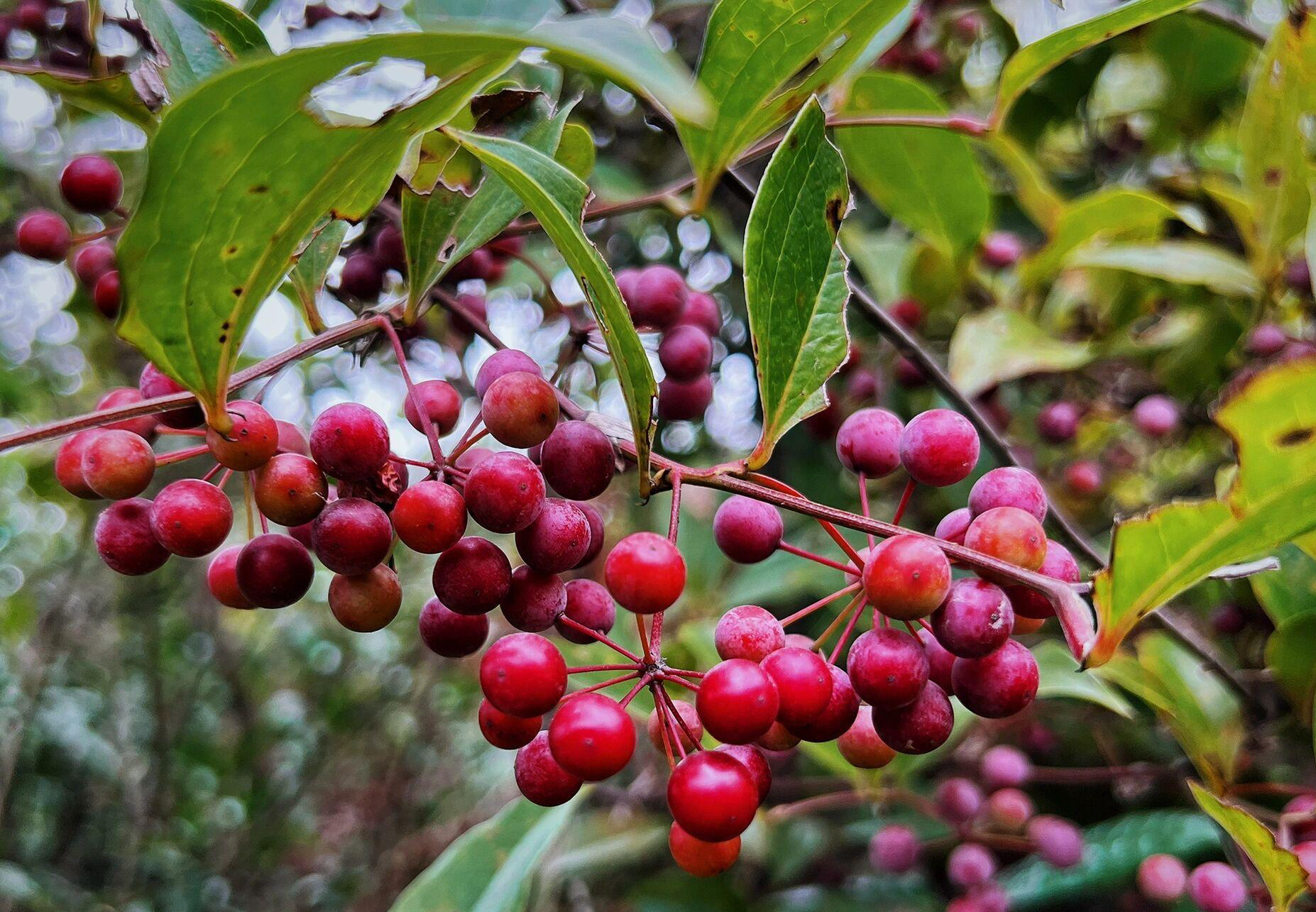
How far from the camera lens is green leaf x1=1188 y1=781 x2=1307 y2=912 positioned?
0.75 meters

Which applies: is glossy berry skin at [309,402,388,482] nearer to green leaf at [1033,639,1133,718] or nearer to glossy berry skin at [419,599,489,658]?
glossy berry skin at [419,599,489,658]

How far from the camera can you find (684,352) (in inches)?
37.4

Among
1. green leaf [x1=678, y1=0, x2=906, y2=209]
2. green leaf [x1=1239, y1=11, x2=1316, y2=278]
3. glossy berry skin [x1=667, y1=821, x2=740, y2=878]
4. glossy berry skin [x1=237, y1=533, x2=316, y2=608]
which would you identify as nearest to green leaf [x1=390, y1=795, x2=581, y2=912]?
glossy berry skin [x1=667, y1=821, x2=740, y2=878]

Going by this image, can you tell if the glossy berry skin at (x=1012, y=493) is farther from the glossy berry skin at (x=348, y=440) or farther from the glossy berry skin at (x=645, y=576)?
the glossy berry skin at (x=348, y=440)

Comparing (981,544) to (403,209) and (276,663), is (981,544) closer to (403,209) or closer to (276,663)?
(403,209)

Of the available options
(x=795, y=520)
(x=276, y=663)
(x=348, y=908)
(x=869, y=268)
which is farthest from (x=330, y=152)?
(x=276, y=663)

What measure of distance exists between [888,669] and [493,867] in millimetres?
900

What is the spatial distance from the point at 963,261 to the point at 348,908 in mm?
2825

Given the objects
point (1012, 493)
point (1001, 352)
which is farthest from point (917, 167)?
point (1012, 493)

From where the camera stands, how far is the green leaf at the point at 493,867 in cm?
116

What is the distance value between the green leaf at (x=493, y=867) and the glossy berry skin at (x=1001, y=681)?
0.74 metres

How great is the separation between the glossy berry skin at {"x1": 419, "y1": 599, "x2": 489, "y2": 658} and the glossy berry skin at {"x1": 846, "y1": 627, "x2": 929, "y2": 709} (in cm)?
28

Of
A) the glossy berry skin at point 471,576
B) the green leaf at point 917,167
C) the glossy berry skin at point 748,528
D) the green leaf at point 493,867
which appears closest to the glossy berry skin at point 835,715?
the glossy berry skin at point 748,528

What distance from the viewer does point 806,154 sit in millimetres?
640
